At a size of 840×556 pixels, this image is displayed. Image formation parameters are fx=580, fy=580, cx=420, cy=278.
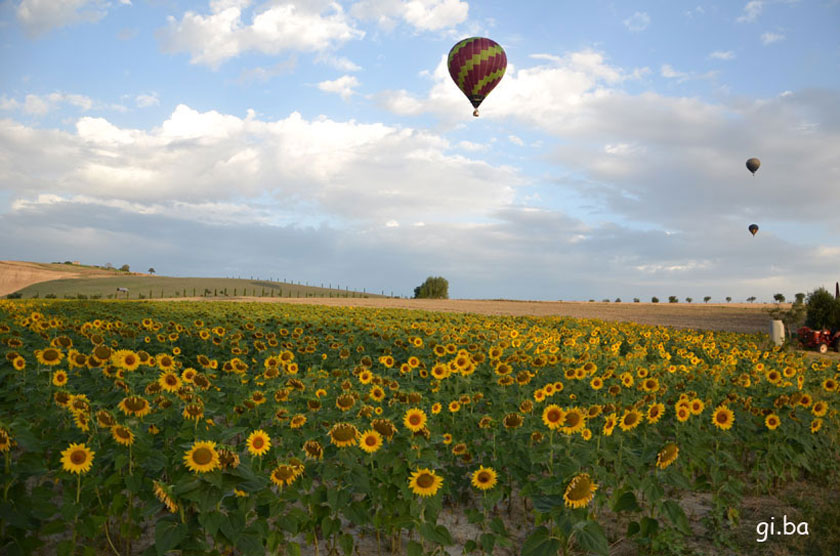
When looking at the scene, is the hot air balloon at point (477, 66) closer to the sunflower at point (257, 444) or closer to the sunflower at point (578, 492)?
the sunflower at point (257, 444)

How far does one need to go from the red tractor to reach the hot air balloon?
1957 centimetres

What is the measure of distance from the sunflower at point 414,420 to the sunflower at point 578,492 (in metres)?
1.34

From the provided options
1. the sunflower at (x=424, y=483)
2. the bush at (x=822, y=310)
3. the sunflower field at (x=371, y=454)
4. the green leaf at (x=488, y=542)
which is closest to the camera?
the sunflower field at (x=371, y=454)

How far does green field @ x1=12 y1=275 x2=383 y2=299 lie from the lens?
80375 millimetres

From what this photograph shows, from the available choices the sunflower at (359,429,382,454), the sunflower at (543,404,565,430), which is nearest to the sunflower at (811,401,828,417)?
the sunflower at (543,404,565,430)

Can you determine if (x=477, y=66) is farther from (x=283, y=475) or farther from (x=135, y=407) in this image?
(x=283, y=475)

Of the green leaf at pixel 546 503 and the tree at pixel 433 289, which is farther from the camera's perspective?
the tree at pixel 433 289

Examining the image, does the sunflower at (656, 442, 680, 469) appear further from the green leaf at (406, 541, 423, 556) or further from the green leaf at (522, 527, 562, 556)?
the green leaf at (406, 541, 423, 556)

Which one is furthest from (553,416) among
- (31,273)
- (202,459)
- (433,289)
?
(31,273)

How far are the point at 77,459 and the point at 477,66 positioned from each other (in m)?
30.4

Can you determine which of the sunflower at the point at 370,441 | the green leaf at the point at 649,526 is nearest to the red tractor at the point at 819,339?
the green leaf at the point at 649,526

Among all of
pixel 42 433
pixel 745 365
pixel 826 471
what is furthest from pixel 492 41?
pixel 42 433

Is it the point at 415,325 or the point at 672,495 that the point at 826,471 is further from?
the point at 415,325

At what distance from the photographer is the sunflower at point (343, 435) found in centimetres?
432
